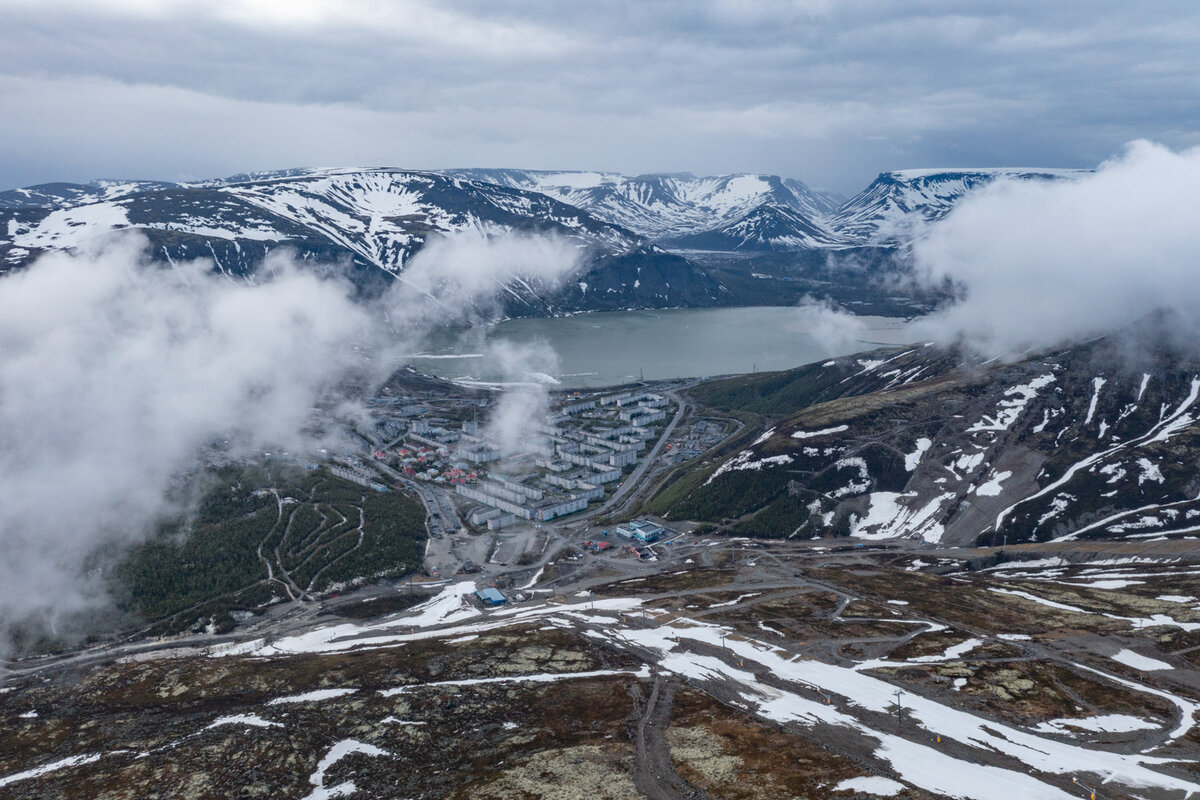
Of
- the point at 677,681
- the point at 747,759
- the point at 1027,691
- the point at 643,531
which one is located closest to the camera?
the point at 747,759

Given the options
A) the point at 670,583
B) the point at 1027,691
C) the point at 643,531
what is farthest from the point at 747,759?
the point at 643,531

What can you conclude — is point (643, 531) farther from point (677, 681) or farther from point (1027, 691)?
point (1027, 691)

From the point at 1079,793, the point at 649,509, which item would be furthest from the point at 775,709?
the point at 649,509

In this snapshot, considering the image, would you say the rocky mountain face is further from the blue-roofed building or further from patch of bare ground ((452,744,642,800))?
patch of bare ground ((452,744,642,800))

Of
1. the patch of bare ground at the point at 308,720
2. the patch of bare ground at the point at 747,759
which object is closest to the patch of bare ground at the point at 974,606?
the patch of bare ground at the point at 747,759

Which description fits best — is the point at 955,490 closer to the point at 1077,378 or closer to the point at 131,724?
the point at 1077,378

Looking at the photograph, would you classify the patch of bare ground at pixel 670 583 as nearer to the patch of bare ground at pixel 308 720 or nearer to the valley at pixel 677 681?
the valley at pixel 677 681
